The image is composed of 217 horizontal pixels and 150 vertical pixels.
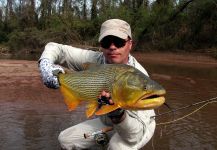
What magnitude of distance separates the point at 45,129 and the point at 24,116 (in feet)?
3.41

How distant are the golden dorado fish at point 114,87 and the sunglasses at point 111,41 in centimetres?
59

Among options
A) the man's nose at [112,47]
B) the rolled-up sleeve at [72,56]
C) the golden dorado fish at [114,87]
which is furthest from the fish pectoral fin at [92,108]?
the rolled-up sleeve at [72,56]

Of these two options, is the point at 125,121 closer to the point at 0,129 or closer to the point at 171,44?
the point at 0,129

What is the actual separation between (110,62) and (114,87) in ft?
3.87

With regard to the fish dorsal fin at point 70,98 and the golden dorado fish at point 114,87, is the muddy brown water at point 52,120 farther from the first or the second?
the golden dorado fish at point 114,87

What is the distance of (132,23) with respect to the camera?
36.4m

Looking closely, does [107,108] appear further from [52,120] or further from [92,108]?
[52,120]

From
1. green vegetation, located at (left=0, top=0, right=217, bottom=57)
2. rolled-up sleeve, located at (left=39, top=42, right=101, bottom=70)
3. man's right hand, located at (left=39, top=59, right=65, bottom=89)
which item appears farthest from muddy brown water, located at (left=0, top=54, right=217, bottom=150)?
green vegetation, located at (left=0, top=0, right=217, bottom=57)

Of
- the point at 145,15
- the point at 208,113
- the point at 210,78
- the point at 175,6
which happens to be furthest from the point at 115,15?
the point at 208,113

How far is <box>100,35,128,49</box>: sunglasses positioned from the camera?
4.11 m

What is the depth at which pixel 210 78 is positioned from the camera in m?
15.6

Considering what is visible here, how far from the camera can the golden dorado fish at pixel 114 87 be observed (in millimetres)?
3016

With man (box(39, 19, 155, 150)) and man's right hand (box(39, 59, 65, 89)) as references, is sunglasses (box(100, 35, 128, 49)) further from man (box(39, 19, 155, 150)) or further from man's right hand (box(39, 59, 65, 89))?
man's right hand (box(39, 59, 65, 89))

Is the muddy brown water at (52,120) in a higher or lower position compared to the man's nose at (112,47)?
lower
